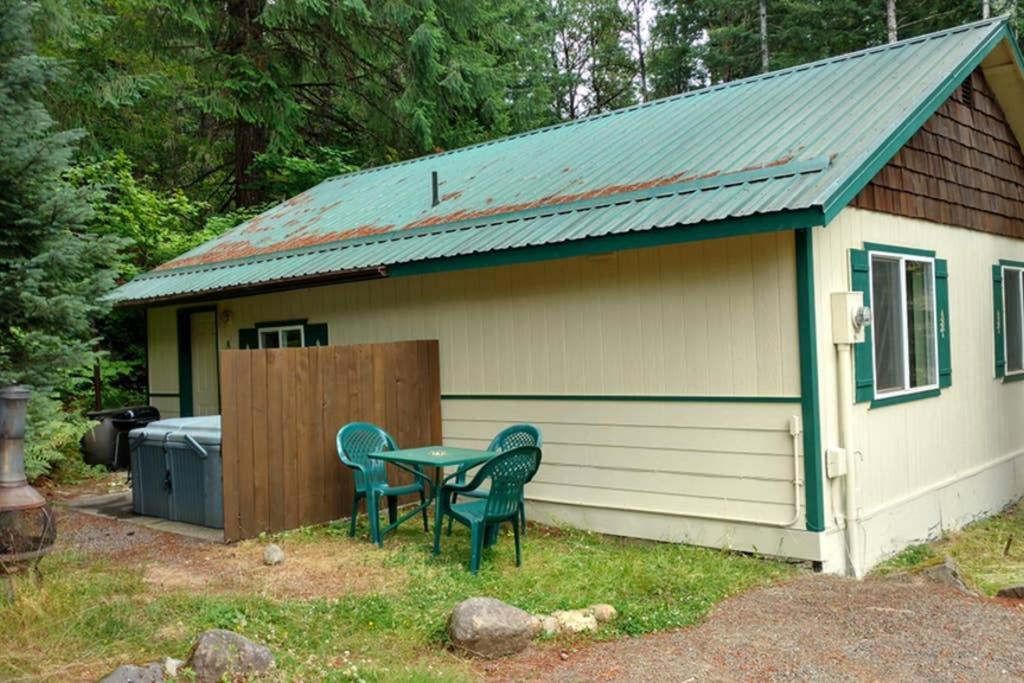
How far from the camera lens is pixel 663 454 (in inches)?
270

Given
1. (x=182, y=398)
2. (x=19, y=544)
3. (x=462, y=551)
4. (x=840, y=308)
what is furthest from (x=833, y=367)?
(x=182, y=398)

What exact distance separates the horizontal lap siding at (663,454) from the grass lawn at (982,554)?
46.8 inches

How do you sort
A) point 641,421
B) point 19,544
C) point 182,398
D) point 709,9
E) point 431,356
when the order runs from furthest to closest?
point 709,9 → point 182,398 → point 431,356 → point 641,421 → point 19,544

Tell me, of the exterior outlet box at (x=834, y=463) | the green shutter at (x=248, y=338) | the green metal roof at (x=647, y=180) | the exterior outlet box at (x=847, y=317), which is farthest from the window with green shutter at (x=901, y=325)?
the green shutter at (x=248, y=338)

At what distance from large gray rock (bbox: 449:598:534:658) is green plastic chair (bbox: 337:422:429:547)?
7.85ft

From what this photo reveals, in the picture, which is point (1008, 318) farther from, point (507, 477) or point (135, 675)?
point (135, 675)

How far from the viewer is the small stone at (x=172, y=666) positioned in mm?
3900

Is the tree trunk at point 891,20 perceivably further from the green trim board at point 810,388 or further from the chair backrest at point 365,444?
the chair backrest at point 365,444

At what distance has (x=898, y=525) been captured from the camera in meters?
6.96

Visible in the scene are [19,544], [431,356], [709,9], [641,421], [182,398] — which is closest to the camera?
[19,544]

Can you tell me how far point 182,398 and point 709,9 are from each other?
20.9 metres

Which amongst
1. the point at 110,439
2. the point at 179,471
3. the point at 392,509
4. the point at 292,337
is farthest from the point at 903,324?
the point at 110,439

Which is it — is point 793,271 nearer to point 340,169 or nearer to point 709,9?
point 340,169

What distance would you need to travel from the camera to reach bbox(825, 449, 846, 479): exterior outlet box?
19.9ft
